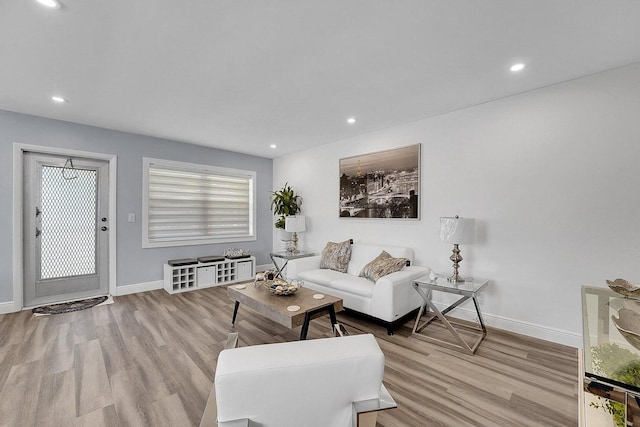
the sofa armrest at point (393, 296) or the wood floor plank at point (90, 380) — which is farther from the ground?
the sofa armrest at point (393, 296)

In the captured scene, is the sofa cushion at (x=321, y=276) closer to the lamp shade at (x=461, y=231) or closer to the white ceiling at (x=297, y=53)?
the lamp shade at (x=461, y=231)

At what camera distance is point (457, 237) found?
9.41ft

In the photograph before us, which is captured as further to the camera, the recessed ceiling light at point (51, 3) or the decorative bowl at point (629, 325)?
the recessed ceiling light at point (51, 3)

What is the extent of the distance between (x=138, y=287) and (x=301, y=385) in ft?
15.0

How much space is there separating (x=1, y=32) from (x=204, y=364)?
295cm

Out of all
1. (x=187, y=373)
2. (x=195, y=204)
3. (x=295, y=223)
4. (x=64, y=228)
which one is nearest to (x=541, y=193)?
(x=295, y=223)

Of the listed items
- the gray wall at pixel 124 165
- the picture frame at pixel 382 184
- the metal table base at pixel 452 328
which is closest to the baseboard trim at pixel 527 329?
the metal table base at pixel 452 328

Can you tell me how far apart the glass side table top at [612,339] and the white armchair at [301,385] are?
78 centimetres

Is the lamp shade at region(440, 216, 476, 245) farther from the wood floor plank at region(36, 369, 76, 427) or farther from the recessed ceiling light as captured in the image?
the recessed ceiling light

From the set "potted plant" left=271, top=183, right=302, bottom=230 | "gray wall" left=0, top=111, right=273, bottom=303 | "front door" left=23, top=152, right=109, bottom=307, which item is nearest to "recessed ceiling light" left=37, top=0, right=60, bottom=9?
"gray wall" left=0, top=111, right=273, bottom=303

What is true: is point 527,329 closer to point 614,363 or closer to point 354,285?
point 354,285

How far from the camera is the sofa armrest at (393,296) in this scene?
2.84m

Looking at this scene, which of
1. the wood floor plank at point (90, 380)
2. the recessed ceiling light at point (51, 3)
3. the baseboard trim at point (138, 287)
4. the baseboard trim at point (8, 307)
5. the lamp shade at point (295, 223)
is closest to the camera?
the recessed ceiling light at point (51, 3)

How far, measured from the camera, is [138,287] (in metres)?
4.36
